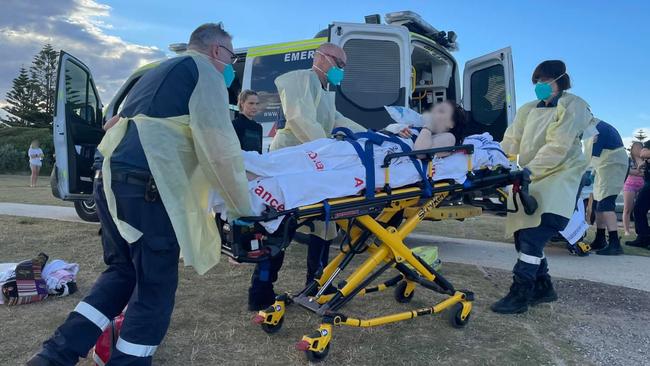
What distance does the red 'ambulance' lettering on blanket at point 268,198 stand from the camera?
9.29 ft

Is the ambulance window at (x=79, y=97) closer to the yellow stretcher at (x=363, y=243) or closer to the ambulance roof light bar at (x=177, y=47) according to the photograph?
the ambulance roof light bar at (x=177, y=47)

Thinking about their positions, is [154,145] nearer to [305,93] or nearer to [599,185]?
[305,93]

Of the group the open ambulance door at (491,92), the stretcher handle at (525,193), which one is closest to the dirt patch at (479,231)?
the open ambulance door at (491,92)

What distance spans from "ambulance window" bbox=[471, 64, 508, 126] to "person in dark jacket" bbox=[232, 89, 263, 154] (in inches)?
144

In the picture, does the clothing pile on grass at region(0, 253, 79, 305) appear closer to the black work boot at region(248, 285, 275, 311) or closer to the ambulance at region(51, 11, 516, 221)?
the black work boot at region(248, 285, 275, 311)

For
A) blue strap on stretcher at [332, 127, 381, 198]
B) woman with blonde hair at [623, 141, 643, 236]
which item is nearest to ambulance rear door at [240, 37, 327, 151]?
blue strap on stretcher at [332, 127, 381, 198]

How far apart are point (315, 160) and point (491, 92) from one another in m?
4.81

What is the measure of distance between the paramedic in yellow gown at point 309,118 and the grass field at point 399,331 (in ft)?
0.88

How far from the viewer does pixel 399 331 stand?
3527mm

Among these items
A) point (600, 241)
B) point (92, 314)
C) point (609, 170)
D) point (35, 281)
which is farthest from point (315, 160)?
point (600, 241)

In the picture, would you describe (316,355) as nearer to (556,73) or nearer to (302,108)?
(302,108)

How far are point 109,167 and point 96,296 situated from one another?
752 mm

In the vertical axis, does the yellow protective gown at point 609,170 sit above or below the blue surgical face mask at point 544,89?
below

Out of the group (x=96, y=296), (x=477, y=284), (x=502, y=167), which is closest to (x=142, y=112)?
(x=96, y=296)
